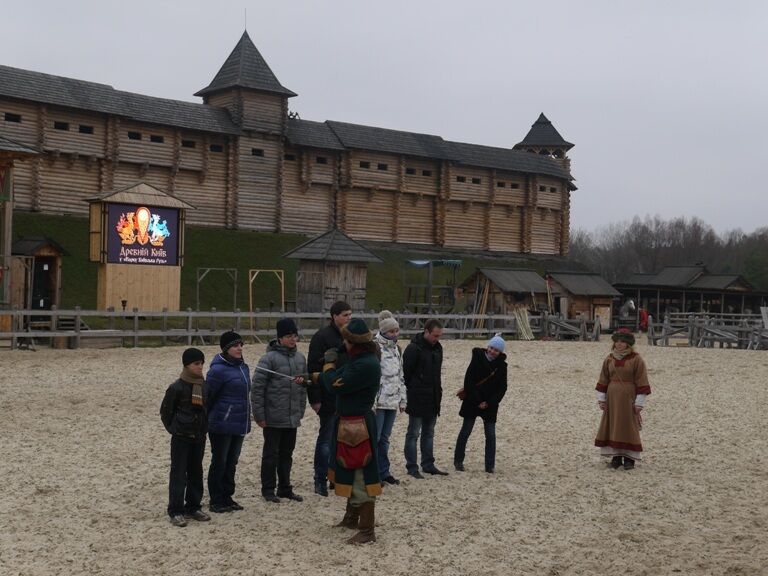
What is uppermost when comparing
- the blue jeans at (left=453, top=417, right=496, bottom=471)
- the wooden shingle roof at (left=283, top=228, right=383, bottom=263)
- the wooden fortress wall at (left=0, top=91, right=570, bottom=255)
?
the wooden fortress wall at (left=0, top=91, right=570, bottom=255)

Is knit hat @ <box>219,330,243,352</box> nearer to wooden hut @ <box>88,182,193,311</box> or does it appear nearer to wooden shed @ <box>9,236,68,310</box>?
wooden shed @ <box>9,236,68,310</box>

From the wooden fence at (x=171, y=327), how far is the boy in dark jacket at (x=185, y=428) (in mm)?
16096

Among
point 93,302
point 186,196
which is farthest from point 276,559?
point 186,196

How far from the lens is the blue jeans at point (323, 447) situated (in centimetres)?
920

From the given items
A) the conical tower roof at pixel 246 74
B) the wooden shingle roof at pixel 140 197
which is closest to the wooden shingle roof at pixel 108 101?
the conical tower roof at pixel 246 74

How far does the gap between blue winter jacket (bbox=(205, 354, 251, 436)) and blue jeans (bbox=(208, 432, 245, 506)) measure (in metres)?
0.12

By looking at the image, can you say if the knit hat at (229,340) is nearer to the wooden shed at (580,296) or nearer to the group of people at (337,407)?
the group of people at (337,407)

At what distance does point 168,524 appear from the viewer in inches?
315

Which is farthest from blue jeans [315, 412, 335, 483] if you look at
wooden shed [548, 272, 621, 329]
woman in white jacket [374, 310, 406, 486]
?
wooden shed [548, 272, 621, 329]

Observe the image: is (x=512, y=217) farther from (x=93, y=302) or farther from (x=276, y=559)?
(x=276, y=559)

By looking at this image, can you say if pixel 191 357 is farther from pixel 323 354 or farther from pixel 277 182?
pixel 277 182

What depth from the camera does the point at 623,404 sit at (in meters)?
11.2

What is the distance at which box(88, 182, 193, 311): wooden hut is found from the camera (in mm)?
27062

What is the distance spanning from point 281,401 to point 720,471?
18.6ft
